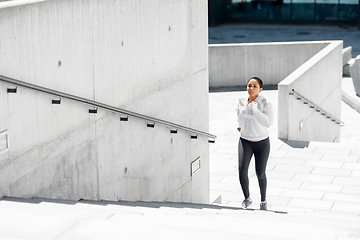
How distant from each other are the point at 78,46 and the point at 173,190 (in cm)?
311

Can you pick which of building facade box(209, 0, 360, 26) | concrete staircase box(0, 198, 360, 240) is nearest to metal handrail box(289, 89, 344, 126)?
concrete staircase box(0, 198, 360, 240)

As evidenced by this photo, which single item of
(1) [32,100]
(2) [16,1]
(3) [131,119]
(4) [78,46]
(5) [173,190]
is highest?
(2) [16,1]

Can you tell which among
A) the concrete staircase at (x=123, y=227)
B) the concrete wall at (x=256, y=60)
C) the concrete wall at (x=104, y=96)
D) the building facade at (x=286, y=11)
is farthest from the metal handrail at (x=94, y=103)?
the building facade at (x=286, y=11)

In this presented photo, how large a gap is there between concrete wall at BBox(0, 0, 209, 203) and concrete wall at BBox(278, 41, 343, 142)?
3948 millimetres

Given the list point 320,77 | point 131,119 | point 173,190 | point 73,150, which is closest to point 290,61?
point 320,77

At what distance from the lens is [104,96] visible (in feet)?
20.3

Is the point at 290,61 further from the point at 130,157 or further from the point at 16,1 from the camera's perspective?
the point at 16,1

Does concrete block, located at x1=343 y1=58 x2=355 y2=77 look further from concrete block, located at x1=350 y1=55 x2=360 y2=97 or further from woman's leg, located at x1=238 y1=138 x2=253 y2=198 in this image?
woman's leg, located at x1=238 y1=138 x2=253 y2=198

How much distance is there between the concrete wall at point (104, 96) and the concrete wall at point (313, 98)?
3.95 metres

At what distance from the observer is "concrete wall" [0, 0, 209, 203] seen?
4913mm

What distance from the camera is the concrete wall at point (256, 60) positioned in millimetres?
19031

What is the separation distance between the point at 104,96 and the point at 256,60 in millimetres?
13486

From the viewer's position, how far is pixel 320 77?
1527 centimetres

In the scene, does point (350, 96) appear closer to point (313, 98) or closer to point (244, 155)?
point (313, 98)
